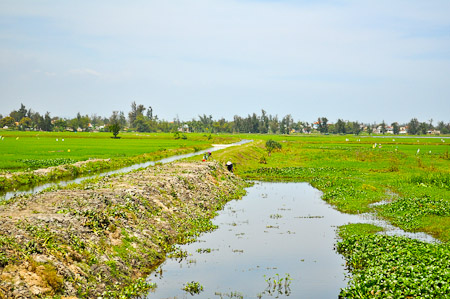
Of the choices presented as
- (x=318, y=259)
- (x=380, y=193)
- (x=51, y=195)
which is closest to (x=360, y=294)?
(x=318, y=259)

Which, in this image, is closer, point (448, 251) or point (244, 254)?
point (448, 251)

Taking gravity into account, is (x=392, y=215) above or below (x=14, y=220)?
below

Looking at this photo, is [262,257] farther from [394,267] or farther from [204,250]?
[394,267]

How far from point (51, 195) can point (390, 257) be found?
15940 mm

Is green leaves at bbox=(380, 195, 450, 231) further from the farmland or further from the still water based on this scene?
the still water

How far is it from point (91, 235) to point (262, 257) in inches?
292

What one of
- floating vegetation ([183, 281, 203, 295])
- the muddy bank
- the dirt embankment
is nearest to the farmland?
the muddy bank

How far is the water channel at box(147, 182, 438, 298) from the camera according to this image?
45.7 feet

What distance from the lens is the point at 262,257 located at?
17.2 metres

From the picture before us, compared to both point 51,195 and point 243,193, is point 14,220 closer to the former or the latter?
point 51,195

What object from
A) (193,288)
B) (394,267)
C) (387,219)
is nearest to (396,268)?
(394,267)

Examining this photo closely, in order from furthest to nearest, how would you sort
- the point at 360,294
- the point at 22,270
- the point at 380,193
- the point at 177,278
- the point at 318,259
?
the point at 380,193
the point at 318,259
the point at 177,278
the point at 360,294
the point at 22,270

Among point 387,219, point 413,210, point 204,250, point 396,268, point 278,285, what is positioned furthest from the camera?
point 413,210

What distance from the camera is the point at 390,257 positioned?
14.8 m
